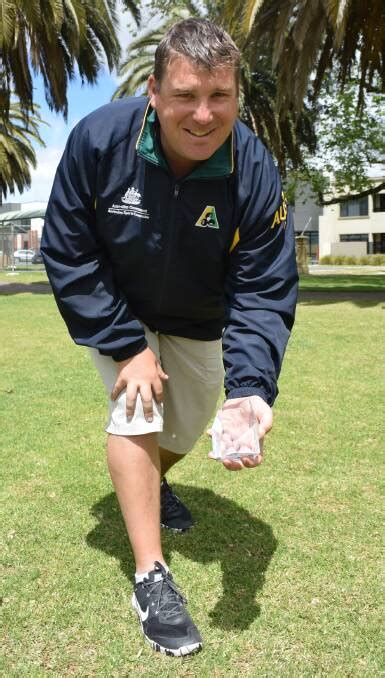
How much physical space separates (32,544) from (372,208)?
61.3m

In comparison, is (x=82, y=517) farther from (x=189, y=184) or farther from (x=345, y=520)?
(x=189, y=184)

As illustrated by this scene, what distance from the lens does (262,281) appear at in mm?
2568

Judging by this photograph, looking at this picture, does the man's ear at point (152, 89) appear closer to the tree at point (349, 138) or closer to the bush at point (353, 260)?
the tree at point (349, 138)

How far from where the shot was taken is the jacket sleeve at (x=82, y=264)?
252 cm

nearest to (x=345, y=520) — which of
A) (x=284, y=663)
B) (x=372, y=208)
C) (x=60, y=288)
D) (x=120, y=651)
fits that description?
(x=284, y=663)

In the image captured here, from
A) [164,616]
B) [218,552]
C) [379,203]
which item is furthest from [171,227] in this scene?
[379,203]

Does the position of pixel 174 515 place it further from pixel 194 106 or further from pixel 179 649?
pixel 194 106

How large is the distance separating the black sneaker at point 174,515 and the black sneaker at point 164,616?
2.58 feet

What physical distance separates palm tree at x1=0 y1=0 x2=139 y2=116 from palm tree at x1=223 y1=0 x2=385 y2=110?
4.85 metres

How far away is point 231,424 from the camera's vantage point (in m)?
2.21

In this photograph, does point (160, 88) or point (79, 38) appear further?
point (79, 38)

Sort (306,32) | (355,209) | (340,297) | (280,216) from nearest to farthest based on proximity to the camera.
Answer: (280,216)
(306,32)
(340,297)
(355,209)

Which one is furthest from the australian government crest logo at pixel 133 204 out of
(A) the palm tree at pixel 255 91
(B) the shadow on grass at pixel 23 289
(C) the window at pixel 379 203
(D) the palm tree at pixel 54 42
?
(C) the window at pixel 379 203

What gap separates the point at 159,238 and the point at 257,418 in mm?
764
